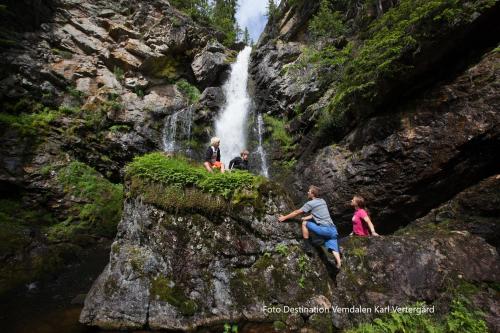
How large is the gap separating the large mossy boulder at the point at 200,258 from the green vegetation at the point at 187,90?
16.2m

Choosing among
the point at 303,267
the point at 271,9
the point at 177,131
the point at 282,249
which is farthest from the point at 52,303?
the point at 271,9

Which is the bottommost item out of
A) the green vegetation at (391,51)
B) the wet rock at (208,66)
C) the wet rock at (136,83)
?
the green vegetation at (391,51)

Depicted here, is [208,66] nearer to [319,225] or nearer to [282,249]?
[319,225]

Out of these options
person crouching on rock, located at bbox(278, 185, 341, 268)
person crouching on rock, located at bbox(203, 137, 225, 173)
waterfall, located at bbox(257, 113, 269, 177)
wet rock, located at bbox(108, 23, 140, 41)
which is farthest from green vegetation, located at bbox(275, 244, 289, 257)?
wet rock, located at bbox(108, 23, 140, 41)

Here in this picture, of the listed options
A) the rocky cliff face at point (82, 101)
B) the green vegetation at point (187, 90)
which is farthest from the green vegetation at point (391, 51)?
the green vegetation at point (187, 90)

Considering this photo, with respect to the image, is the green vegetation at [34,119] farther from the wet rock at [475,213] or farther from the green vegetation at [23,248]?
the wet rock at [475,213]

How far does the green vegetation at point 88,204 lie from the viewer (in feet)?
40.0

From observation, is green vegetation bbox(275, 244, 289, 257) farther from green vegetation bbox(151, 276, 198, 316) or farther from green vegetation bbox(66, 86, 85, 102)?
green vegetation bbox(66, 86, 85, 102)

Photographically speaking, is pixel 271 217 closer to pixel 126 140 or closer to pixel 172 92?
pixel 126 140

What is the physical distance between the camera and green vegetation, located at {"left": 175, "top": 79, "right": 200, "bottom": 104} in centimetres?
2236

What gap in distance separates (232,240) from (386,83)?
7.60 m

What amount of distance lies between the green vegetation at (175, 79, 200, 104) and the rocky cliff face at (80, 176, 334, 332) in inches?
662

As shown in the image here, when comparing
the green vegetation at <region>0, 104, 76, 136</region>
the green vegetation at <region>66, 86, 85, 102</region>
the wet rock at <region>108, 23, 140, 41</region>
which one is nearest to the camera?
the green vegetation at <region>0, 104, 76, 136</region>

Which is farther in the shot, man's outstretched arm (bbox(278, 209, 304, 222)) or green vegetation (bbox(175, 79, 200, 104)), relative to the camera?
green vegetation (bbox(175, 79, 200, 104))
